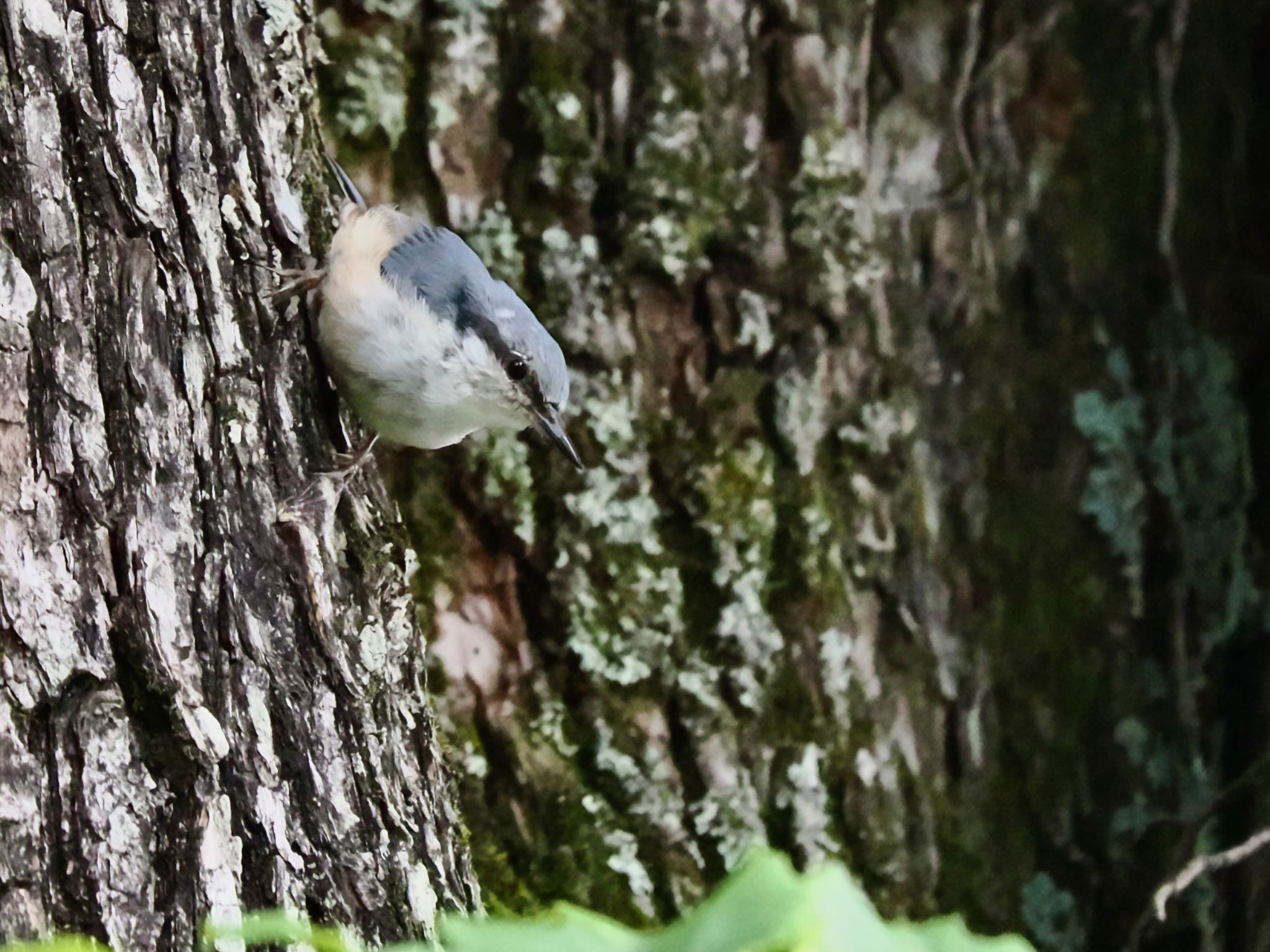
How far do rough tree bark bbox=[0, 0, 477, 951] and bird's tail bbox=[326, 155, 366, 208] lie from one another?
18 cm

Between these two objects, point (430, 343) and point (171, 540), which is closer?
point (171, 540)

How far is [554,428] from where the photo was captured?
1.80m

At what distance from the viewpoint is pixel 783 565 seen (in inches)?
78.4

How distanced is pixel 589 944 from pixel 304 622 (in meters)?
0.80

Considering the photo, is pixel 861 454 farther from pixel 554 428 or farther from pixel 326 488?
pixel 326 488

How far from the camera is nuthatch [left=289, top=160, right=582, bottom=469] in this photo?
5.22 ft

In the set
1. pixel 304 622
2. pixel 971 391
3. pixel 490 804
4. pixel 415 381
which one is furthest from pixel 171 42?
pixel 971 391

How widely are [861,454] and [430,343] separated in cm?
80

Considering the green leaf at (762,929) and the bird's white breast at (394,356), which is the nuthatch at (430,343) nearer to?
the bird's white breast at (394,356)

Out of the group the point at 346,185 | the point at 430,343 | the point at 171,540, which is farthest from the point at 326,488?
the point at 346,185

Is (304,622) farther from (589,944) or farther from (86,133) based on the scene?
(589,944)

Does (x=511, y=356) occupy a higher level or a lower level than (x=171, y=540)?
higher

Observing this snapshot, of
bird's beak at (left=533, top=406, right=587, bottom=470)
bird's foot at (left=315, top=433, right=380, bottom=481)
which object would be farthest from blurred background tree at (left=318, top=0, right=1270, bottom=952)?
bird's foot at (left=315, top=433, right=380, bottom=481)

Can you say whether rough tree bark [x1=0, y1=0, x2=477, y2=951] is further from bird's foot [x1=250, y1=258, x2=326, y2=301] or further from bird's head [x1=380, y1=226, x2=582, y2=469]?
bird's head [x1=380, y1=226, x2=582, y2=469]
